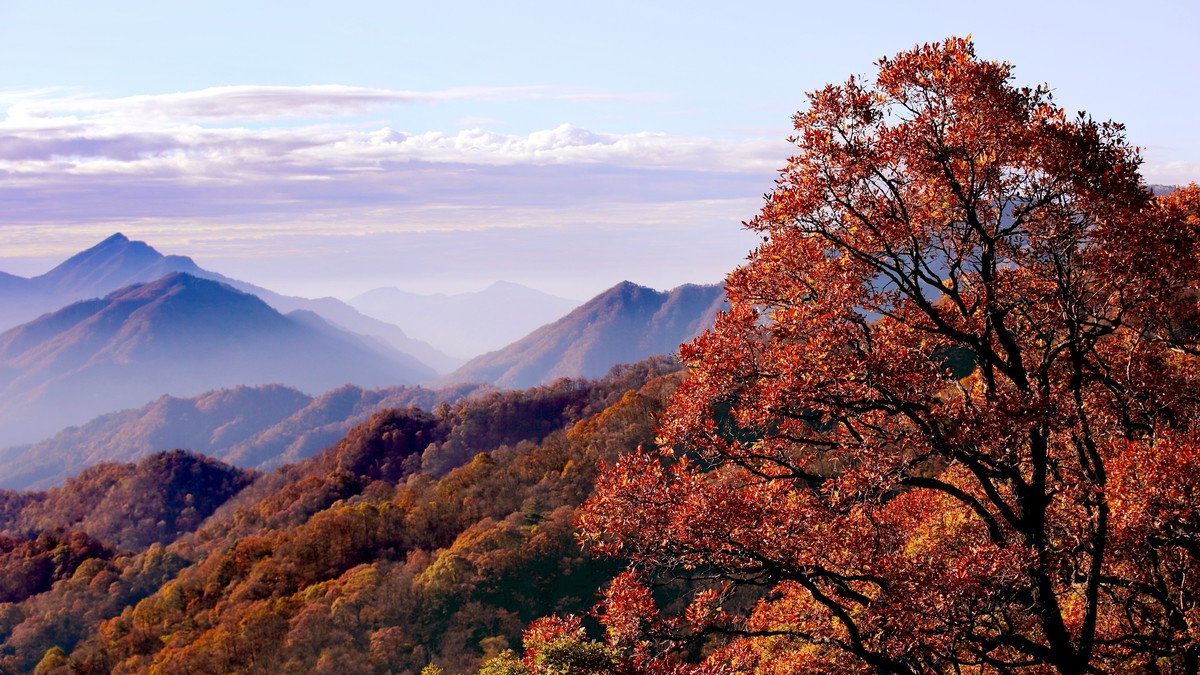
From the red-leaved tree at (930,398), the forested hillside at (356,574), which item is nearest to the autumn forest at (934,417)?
the red-leaved tree at (930,398)

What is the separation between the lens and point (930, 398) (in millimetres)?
7977

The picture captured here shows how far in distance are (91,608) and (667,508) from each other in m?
76.9

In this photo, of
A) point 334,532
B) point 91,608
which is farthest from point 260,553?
point 91,608

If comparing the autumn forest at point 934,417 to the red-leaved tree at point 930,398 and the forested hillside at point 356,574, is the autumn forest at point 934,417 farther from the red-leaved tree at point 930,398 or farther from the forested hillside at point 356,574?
the forested hillside at point 356,574

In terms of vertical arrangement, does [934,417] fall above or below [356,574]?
above

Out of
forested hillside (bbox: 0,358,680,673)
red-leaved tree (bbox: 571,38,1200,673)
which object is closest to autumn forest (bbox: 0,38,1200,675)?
red-leaved tree (bbox: 571,38,1200,673)

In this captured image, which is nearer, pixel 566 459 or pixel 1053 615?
pixel 1053 615

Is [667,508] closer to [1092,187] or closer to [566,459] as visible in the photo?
[1092,187]

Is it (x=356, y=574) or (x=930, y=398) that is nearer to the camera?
(x=930, y=398)

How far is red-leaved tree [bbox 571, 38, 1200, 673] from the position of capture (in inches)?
310

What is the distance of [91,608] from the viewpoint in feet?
233

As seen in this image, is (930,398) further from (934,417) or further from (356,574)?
(356,574)

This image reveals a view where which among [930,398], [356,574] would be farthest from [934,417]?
[356,574]

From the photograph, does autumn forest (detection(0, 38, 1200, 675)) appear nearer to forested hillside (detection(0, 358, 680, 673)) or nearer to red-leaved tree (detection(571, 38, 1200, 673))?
red-leaved tree (detection(571, 38, 1200, 673))
